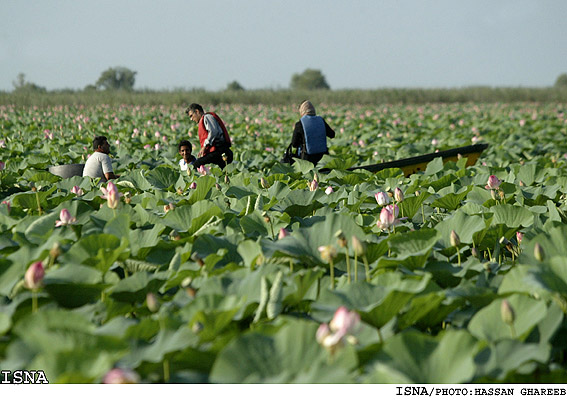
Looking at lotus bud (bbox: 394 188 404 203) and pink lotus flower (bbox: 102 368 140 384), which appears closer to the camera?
pink lotus flower (bbox: 102 368 140 384)

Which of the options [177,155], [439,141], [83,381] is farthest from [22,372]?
[439,141]

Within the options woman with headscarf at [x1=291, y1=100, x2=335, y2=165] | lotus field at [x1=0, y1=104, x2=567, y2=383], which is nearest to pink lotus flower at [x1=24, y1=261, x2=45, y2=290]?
lotus field at [x1=0, y1=104, x2=567, y2=383]

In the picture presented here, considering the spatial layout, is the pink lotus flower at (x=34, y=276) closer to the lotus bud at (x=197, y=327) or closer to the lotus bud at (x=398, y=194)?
the lotus bud at (x=197, y=327)

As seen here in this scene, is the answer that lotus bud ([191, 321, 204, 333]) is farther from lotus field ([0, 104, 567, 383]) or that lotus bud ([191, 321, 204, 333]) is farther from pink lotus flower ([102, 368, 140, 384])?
pink lotus flower ([102, 368, 140, 384])

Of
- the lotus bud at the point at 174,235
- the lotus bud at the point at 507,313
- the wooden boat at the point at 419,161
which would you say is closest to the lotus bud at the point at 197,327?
the lotus bud at the point at 507,313

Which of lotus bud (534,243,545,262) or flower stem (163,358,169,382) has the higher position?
lotus bud (534,243,545,262)

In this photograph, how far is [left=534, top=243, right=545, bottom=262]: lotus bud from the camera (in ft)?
5.26

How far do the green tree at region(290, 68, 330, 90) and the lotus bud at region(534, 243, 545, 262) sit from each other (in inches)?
3219

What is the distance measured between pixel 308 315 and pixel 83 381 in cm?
63

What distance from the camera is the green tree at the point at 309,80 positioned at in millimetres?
83519

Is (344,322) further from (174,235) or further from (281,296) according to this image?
(174,235)

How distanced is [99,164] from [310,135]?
7.43 feet

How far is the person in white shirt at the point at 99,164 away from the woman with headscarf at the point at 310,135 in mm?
2134

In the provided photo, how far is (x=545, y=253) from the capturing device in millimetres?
1722
